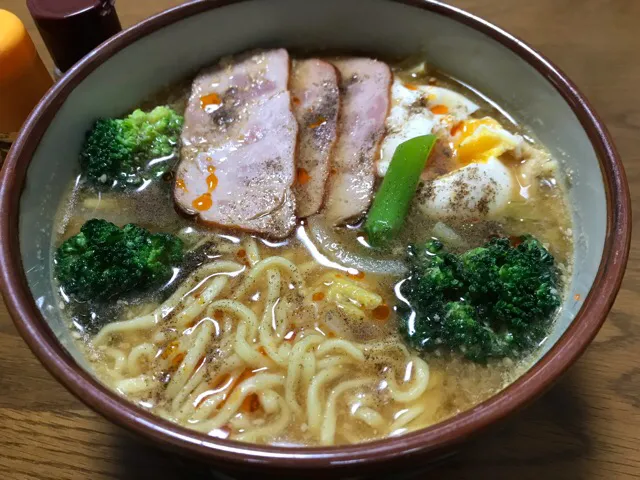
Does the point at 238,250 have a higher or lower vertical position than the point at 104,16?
lower

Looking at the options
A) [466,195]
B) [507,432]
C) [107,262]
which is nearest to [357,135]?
[466,195]

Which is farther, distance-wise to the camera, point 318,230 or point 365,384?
point 318,230

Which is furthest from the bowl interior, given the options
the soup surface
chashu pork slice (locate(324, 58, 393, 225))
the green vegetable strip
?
the green vegetable strip

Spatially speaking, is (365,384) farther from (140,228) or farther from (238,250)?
(140,228)

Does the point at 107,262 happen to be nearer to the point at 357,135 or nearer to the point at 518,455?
the point at 357,135

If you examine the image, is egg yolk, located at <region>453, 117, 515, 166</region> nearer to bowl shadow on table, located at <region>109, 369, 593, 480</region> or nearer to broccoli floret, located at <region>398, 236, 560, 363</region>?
broccoli floret, located at <region>398, 236, 560, 363</region>

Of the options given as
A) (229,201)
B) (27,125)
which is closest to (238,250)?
(229,201)

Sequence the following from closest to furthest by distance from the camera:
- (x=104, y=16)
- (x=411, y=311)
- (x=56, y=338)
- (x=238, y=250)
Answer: (x=56, y=338) < (x=411, y=311) < (x=238, y=250) < (x=104, y=16)
